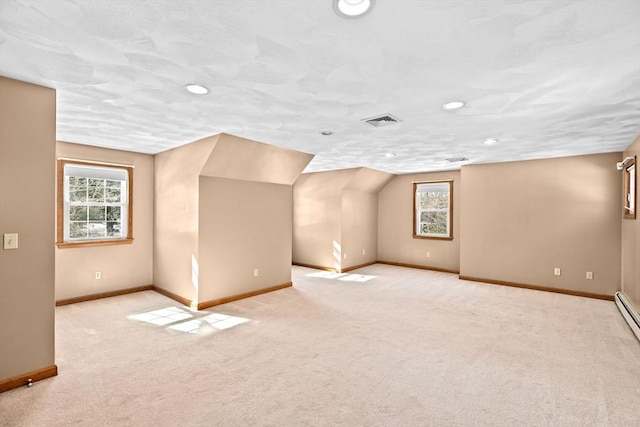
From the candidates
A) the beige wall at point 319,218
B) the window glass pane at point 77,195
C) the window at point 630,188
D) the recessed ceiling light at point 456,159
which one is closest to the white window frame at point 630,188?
the window at point 630,188

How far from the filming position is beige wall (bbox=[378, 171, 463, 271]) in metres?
7.14

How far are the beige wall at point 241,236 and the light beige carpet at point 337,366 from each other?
444mm

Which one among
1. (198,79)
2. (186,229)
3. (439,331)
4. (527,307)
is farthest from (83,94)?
(527,307)

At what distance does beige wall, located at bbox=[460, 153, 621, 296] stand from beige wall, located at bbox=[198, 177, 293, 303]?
3856 millimetres

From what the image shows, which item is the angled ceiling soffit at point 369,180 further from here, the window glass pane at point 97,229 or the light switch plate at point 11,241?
the light switch plate at point 11,241

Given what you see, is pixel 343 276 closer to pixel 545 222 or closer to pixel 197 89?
pixel 545 222

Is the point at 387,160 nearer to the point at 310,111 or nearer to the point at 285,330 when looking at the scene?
the point at 310,111

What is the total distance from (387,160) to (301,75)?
3879 mm

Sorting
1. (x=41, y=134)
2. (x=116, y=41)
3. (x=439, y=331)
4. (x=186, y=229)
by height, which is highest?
(x=116, y=41)

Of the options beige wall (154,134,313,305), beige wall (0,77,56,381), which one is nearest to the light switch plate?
beige wall (0,77,56,381)

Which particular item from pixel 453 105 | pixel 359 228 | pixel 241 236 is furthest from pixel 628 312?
pixel 241 236

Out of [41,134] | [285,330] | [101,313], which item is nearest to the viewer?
[41,134]

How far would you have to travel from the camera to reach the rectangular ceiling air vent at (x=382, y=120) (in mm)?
3172

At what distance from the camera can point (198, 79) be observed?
228cm
